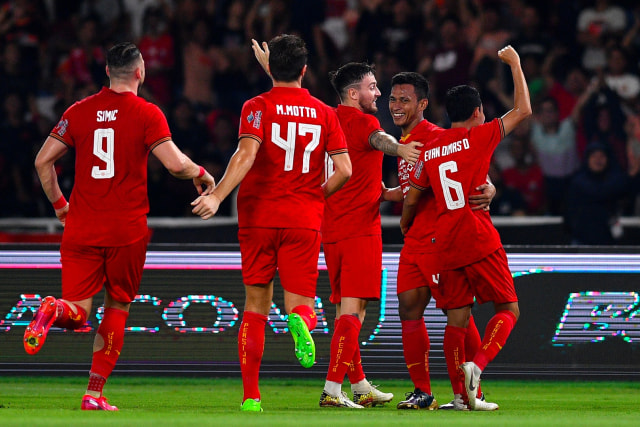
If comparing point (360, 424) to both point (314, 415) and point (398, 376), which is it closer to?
point (314, 415)

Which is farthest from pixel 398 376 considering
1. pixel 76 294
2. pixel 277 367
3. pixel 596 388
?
pixel 76 294

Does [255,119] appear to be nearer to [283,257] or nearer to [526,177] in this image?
[283,257]

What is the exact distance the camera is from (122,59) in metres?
7.15

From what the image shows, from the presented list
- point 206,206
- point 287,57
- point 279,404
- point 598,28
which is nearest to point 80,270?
point 206,206

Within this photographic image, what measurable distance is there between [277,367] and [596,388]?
260 centimetres

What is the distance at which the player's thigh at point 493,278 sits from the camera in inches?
294

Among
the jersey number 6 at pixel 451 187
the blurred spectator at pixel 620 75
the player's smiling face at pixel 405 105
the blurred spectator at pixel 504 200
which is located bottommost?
the blurred spectator at pixel 504 200

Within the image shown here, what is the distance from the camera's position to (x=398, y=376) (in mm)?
9422

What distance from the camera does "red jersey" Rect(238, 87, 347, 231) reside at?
6938 mm

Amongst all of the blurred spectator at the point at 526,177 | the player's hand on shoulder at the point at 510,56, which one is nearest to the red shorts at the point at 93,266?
the player's hand on shoulder at the point at 510,56

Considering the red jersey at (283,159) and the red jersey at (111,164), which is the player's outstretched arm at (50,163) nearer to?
the red jersey at (111,164)

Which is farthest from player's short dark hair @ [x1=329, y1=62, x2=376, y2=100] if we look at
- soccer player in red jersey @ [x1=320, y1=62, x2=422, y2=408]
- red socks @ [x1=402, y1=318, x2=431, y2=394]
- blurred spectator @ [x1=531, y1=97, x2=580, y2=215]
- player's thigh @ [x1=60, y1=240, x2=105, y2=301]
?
blurred spectator @ [x1=531, y1=97, x2=580, y2=215]

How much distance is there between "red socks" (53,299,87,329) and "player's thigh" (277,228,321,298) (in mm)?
1274

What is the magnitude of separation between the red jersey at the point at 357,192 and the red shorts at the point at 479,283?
0.65 m
